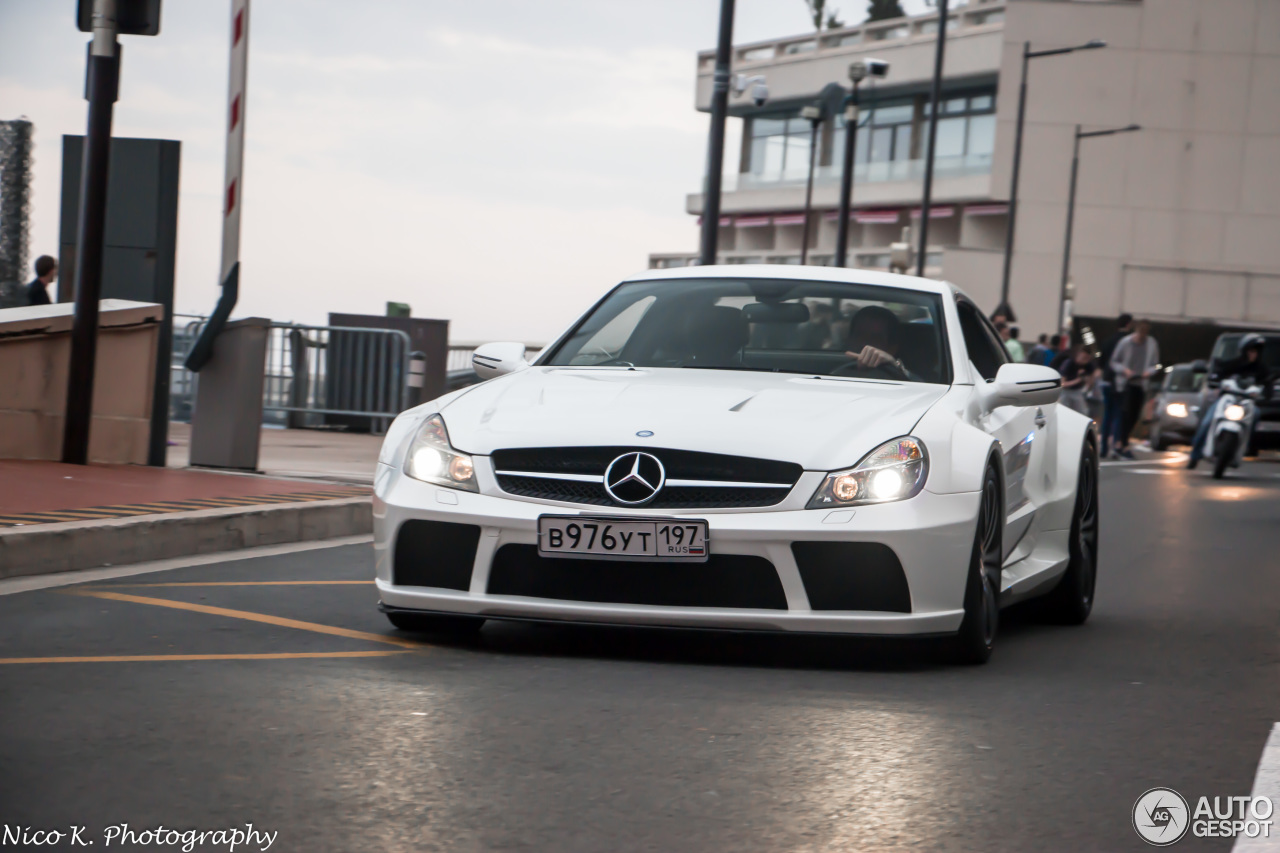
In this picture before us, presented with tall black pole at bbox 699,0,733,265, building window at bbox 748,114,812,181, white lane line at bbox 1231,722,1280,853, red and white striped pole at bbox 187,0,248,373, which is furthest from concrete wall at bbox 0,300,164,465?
building window at bbox 748,114,812,181

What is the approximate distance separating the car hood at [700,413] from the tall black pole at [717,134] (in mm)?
13017

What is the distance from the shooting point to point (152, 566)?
27.0 feet

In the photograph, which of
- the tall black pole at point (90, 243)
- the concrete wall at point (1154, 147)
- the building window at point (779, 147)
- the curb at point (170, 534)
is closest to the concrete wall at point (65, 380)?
the tall black pole at point (90, 243)

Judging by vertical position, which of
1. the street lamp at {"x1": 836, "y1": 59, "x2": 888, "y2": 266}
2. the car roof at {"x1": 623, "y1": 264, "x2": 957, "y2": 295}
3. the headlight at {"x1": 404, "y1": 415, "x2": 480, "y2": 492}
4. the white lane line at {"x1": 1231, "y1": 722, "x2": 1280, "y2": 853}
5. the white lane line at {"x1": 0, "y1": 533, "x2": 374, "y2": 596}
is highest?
the street lamp at {"x1": 836, "y1": 59, "x2": 888, "y2": 266}

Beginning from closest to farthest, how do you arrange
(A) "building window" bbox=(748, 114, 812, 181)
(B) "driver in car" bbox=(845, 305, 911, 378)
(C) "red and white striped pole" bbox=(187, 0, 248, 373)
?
1. (B) "driver in car" bbox=(845, 305, 911, 378)
2. (C) "red and white striped pole" bbox=(187, 0, 248, 373)
3. (A) "building window" bbox=(748, 114, 812, 181)

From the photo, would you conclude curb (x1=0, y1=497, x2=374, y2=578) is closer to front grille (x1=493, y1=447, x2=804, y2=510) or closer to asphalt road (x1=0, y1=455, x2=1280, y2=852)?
asphalt road (x1=0, y1=455, x2=1280, y2=852)

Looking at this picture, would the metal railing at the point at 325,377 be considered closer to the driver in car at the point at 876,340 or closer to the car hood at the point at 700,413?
the driver in car at the point at 876,340

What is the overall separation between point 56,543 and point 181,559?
0.82 metres

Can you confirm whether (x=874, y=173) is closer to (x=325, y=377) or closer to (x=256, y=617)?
(x=325, y=377)

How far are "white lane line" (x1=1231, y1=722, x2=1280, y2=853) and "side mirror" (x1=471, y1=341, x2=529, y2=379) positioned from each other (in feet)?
10.2

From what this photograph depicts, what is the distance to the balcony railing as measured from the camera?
227 ft

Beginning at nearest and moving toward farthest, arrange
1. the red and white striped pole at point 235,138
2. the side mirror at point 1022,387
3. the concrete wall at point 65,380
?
the side mirror at point 1022,387 → the concrete wall at point 65,380 → the red and white striped pole at point 235,138

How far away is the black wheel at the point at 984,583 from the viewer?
19.2 ft

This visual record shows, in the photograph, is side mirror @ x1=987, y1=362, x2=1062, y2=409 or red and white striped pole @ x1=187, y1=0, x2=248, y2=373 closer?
side mirror @ x1=987, y1=362, x2=1062, y2=409
